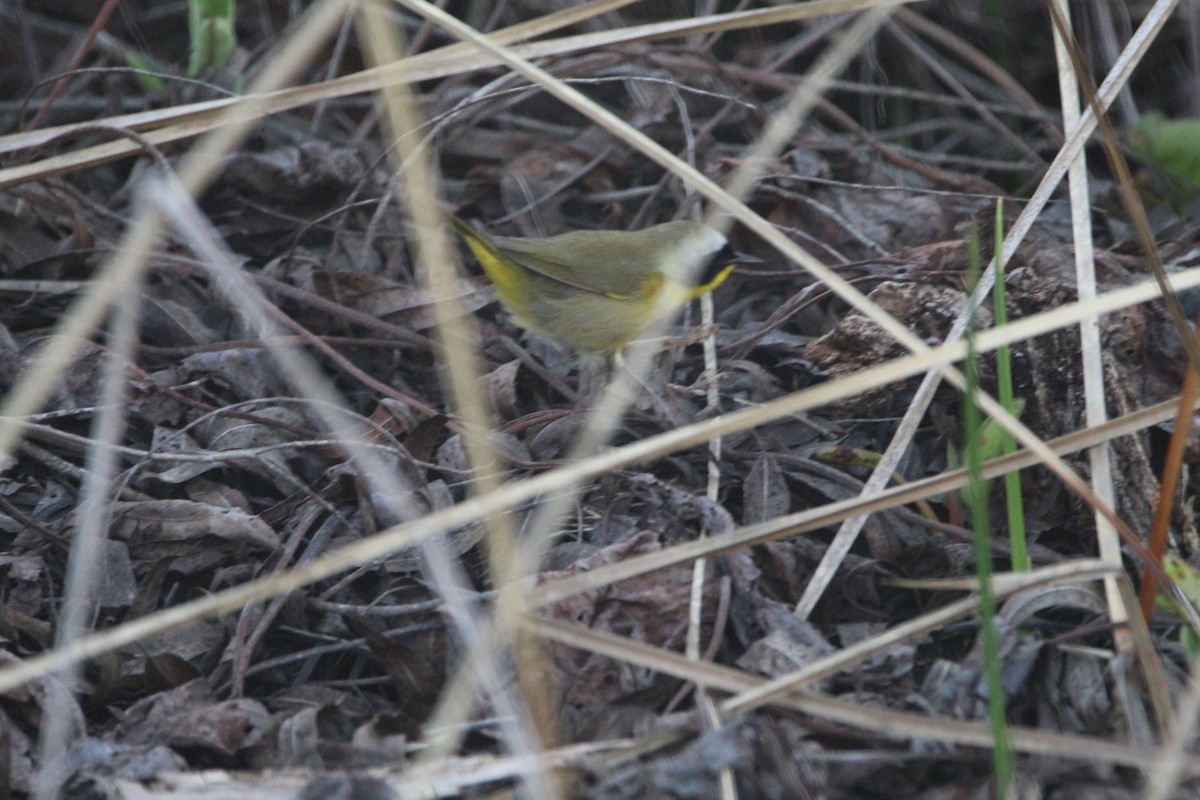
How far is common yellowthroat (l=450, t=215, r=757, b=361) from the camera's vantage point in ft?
11.2

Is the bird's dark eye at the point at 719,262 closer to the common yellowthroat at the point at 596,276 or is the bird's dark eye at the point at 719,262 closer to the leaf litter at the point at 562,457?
the common yellowthroat at the point at 596,276

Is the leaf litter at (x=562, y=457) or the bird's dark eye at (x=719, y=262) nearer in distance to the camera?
the leaf litter at (x=562, y=457)

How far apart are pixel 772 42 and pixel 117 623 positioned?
3418 mm

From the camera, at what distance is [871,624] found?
2301 mm

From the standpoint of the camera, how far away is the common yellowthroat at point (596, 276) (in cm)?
341

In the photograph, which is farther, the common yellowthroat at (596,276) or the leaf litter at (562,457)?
the common yellowthroat at (596,276)

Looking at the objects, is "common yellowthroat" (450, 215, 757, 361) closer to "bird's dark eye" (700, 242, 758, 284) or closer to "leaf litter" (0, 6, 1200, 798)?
"bird's dark eye" (700, 242, 758, 284)

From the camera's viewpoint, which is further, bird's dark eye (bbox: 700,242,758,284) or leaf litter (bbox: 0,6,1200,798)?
bird's dark eye (bbox: 700,242,758,284)

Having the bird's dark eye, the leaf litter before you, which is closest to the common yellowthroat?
the bird's dark eye

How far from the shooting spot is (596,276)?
11.6 feet

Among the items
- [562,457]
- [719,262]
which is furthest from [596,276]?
[562,457]

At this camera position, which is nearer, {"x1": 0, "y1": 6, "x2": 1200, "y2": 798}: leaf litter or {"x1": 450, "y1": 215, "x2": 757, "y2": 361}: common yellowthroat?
{"x1": 0, "y1": 6, "x2": 1200, "y2": 798}: leaf litter

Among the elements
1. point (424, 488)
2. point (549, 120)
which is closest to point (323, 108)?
point (549, 120)

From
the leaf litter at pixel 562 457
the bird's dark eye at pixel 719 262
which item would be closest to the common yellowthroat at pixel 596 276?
the bird's dark eye at pixel 719 262
